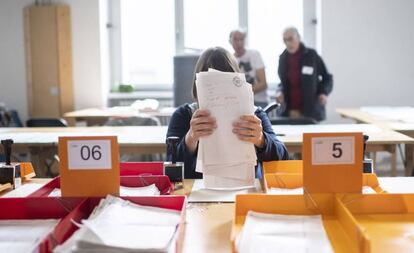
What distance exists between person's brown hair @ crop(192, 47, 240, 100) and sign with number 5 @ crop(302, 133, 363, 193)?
2.28 feet

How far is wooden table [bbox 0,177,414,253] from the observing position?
113 cm

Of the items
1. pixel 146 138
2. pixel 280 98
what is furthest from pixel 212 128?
pixel 280 98

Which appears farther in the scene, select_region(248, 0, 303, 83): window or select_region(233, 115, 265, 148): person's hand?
select_region(248, 0, 303, 83): window

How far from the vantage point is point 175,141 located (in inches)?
67.7

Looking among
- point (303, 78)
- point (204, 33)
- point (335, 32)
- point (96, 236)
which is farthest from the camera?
point (204, 33)

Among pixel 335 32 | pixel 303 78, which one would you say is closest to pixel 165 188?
pixel 303 78

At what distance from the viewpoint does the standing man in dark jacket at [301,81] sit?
4.68 m

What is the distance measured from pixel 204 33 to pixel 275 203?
5045 mm

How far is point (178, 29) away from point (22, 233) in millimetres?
5147

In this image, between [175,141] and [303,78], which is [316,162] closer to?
[175,141]

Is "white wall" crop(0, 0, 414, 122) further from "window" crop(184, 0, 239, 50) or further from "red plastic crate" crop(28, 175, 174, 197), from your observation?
"red plastic crate" crop(28, 175, 174, 197)

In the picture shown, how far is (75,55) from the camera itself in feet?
19.2

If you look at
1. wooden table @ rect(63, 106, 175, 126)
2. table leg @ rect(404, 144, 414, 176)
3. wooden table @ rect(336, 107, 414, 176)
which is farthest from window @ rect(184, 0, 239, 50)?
table leg @ rect(404, 144, 414, 176)

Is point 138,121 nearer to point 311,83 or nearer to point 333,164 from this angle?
point 311,83
